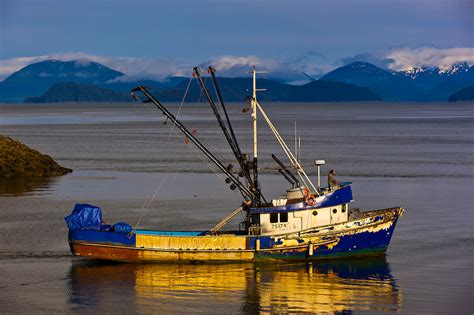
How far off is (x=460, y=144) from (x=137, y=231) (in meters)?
87.9

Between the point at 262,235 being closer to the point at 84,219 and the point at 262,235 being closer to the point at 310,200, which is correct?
the point at 310,200

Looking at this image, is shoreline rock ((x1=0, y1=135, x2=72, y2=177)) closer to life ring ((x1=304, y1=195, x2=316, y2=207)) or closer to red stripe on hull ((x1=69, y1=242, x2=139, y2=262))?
red stripe on hull ((x1=69, y1=242, x2=139, y2=262))

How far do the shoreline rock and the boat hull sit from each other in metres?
33.9

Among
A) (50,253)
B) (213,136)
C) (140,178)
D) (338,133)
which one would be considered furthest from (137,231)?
(338,133)

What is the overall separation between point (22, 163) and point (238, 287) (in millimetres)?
40908

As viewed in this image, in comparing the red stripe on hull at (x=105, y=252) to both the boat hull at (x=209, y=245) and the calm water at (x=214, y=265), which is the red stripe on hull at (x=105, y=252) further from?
the calm water at (x=214, y=265)

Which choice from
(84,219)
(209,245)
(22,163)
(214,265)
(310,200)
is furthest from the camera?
(22,163)

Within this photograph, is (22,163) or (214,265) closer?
(214,265)

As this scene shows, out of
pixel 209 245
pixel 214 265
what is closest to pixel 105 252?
pixel 209 245

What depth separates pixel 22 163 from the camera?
239 ft

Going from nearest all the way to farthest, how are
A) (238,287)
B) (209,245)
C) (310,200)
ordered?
(238,287), (209,245), (310,200)

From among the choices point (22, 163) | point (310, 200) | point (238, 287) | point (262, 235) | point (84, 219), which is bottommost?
point (238, 287)

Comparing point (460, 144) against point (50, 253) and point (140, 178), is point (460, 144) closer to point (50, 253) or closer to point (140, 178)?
point (140, 178)

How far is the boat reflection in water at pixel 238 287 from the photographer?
33.0 meters
